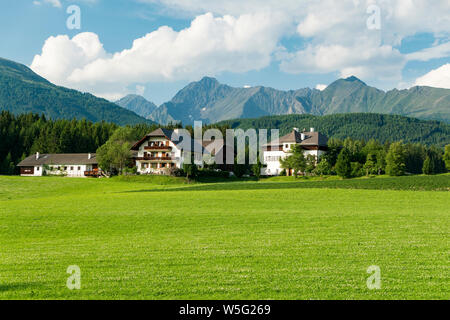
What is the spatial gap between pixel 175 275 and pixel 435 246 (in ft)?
33.7

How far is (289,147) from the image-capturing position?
317ft

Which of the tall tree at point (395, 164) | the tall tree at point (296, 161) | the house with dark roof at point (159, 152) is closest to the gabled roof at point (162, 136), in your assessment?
the house with dark roof at point (159, 152)

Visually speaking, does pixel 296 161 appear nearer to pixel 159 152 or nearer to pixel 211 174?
pixel 211 174

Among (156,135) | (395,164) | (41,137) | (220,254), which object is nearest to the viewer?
(220,254)

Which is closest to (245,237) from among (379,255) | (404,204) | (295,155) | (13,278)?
(379,255)

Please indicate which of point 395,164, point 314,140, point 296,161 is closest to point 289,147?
point 314,140

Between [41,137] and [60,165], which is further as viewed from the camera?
[41,137]

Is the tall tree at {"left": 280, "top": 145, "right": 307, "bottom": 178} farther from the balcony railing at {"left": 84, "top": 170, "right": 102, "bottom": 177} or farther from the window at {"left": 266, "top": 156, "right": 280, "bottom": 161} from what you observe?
the balcony railing at {"left": 84, "top": 170, "right": 102, "bottom": 177}

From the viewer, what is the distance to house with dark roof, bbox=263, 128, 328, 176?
92494mm

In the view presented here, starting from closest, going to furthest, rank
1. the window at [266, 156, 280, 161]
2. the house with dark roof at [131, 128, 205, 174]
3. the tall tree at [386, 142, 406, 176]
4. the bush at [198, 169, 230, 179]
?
the bush at [198, 169, 230, 179] < the tall tree at [386, 142, 406, 176] < the house with dark roof at [131, 128, 205, 174] < the window at [266, 156, 280, 161]

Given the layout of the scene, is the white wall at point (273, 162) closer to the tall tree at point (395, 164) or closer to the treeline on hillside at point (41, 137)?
the tall tree at point (395, 164)

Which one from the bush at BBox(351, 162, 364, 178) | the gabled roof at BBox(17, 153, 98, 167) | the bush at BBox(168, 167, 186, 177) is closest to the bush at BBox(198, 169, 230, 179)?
the bush at BBox(168, 167, 186, 177)

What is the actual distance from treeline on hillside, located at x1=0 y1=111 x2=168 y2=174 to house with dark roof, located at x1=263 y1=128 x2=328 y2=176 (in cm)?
3889

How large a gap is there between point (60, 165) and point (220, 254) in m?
89.5
